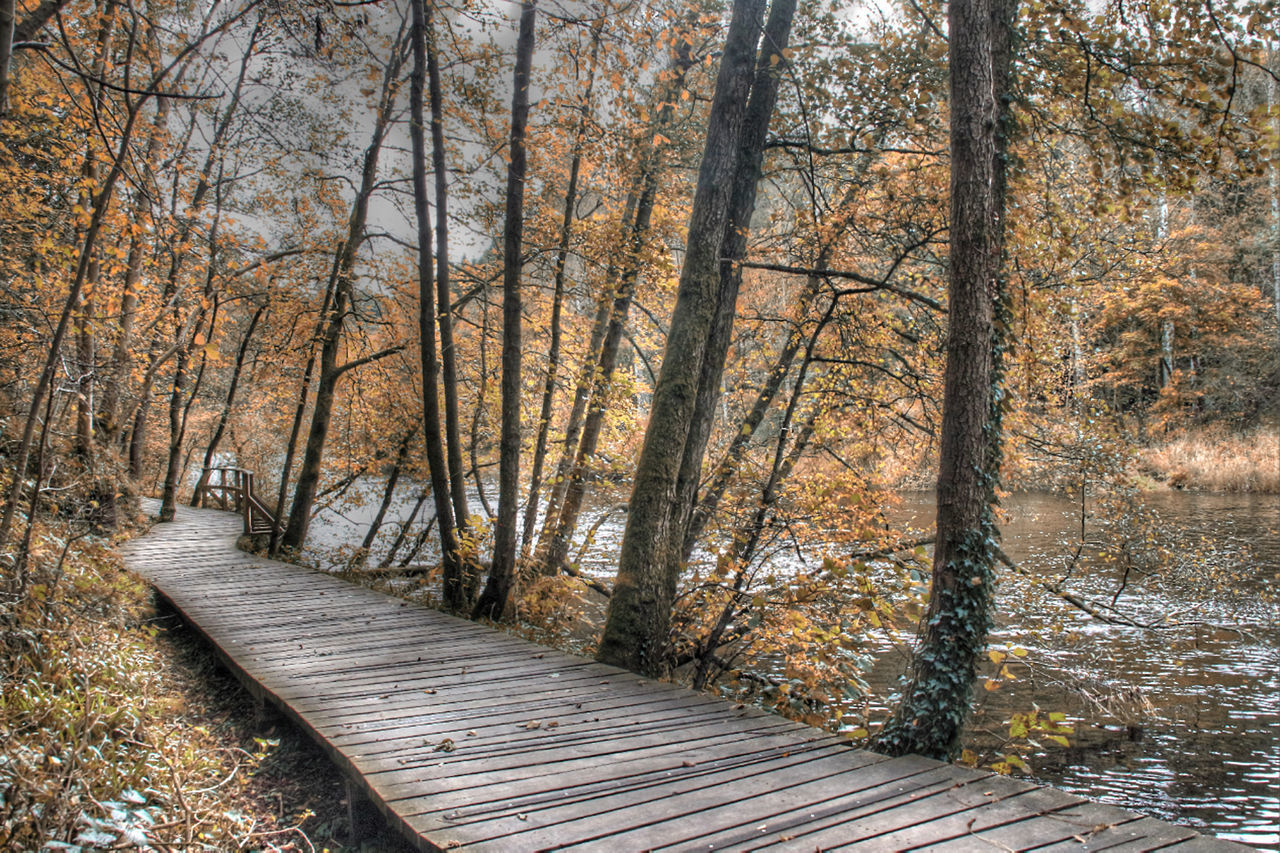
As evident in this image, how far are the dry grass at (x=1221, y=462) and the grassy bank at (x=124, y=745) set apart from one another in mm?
19430

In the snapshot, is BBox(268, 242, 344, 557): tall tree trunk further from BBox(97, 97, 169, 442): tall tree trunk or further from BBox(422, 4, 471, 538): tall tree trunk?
BBox(422, 4, 471, 538): tall tree trunk

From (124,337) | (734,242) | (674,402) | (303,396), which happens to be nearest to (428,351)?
(674,402)

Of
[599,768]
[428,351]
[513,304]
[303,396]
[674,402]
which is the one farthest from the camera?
[303,396]

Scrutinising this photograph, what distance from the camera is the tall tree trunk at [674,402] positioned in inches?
218

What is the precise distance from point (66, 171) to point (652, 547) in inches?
326

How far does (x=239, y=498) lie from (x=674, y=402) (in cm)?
1704

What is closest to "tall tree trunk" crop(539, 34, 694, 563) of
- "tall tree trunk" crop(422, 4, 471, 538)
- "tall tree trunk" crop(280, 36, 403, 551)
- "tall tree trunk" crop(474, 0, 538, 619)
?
"tall tree trunk" crop(474, 0, 538, 619)

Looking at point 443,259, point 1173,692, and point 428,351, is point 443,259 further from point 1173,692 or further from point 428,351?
point 1173,692

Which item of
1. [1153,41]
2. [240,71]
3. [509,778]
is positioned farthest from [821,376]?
[240,71]

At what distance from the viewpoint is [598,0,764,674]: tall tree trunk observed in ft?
18.2

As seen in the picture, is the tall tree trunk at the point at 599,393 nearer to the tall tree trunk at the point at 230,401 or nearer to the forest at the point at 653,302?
the forest at the point at 653,302

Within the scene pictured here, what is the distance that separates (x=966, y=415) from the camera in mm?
3918

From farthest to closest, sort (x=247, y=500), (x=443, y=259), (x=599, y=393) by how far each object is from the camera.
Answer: (x=247, y=500) < (x=599, y=393) < (x=443, y=259)

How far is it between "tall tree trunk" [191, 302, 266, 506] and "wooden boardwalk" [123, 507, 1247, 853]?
810 centimetres
